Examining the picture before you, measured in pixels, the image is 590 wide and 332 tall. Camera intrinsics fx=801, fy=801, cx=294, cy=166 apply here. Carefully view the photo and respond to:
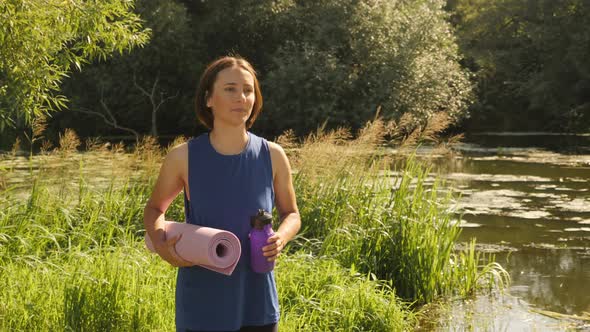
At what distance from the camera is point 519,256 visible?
8188 millimetres

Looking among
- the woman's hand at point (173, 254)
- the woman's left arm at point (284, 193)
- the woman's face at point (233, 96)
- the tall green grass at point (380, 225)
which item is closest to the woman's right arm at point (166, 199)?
the woman's hand at point (173, 254)

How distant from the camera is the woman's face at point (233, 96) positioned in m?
2.33

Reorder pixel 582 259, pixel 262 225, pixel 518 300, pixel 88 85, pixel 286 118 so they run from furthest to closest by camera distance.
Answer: pixel 88 85 < pixel 286 118 < pixel 582 259 < pixel 518 300 < pixel 262 225

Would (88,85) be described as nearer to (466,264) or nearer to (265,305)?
(466,264)

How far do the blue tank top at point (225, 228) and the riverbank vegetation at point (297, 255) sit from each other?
1.95 metres

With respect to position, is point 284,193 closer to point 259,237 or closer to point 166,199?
point 259,237

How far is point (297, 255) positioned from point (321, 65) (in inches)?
633

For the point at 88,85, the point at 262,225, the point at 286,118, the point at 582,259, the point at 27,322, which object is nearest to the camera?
the point at 262,225

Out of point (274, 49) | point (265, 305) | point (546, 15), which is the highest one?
point (546, 15)

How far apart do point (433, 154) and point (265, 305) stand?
4.26 m

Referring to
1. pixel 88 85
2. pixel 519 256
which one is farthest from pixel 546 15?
pixel 519 256

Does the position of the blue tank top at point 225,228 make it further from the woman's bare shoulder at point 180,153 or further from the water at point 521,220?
the water at point 521,220

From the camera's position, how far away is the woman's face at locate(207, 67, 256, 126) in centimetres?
233

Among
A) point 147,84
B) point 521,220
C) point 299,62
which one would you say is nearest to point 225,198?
point 521,220
